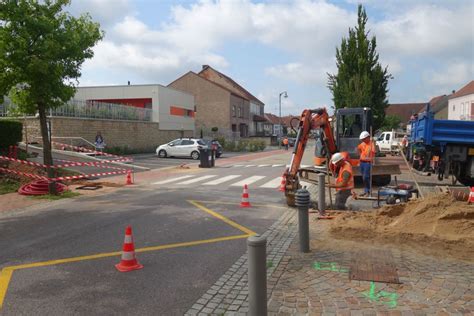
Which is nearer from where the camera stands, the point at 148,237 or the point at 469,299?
the point at 469,299

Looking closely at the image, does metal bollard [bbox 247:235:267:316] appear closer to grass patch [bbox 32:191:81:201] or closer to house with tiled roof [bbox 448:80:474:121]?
grass patch [bbox 32:191:81:201]

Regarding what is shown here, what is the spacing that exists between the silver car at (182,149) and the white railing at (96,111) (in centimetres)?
424

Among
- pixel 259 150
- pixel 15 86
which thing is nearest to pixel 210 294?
pixel 15 86

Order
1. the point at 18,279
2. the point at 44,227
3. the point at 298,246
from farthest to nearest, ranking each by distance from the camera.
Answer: the point at 44,227 → the point at 298,246 → the point at 18,279

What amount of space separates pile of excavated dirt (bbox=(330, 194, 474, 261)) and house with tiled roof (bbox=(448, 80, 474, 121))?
184 feet

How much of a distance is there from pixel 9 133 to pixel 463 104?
2417 inches

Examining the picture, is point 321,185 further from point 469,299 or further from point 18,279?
point 18,279

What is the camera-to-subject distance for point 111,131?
28.8 metres

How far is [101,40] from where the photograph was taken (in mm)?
13000

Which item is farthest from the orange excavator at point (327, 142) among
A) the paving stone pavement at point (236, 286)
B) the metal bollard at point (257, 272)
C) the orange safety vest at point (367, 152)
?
the metal bollard at point (257, 272)

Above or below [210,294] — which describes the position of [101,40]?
above

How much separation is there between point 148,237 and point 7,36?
276 inches

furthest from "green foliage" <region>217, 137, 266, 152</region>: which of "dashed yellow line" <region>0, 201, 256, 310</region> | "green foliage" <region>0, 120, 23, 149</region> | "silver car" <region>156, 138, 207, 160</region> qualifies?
"dashed yellow line" <region>0, 201, 256, 310</region>

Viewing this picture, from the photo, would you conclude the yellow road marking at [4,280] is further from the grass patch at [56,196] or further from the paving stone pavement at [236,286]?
the grass patch at [56,196]
